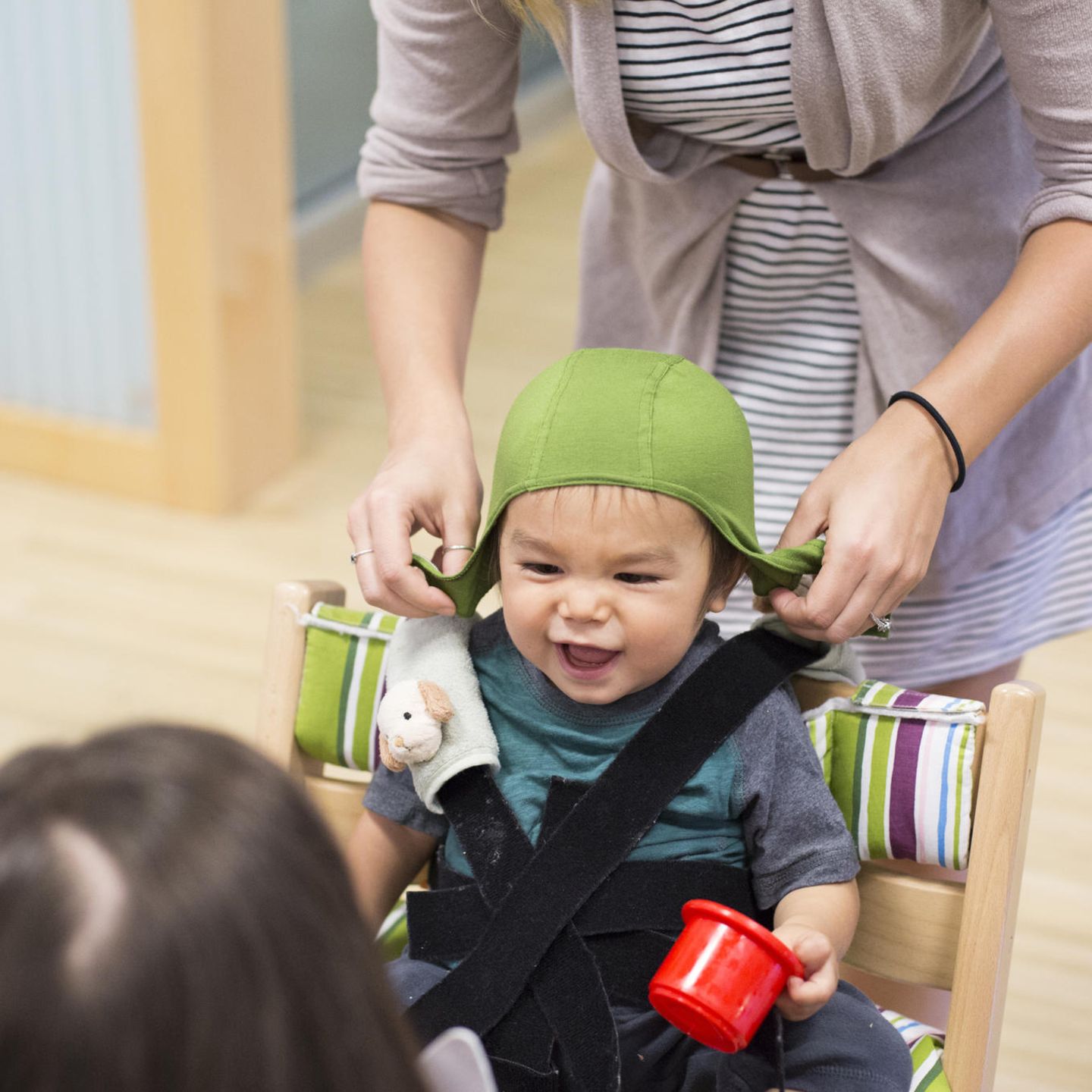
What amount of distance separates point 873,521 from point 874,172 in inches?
12.8

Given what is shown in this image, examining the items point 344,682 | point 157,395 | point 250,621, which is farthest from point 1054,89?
point 157,395

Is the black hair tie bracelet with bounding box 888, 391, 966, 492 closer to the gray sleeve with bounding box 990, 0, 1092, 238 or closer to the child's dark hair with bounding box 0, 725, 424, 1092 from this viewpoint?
the gray sleeve with bounding box 990, 0, 1092, 238

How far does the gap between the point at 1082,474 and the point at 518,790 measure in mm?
528

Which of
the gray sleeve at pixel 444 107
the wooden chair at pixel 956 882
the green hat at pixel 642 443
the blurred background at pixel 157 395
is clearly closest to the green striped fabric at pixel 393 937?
the wooden chair at pixel 956 882

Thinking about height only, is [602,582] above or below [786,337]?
below

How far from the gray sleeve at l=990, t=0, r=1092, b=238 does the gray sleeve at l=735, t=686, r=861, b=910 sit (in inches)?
14.9

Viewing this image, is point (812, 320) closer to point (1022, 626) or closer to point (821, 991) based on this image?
point (1022, 626)

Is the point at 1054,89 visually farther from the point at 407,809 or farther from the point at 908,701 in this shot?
the point at 407,809

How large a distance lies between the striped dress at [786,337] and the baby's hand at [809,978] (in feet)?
1.29

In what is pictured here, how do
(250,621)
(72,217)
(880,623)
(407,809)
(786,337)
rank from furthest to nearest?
1. (72,217)
2. (250,621)
3. (786,337)
4. (407,809)
5. (880,623)

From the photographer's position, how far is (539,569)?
100 centimetres

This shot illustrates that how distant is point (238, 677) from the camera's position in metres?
2.36

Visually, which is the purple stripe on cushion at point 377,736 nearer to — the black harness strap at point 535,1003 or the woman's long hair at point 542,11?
the black harness strap at point 535,1003

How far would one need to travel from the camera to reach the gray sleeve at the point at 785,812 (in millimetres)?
993
